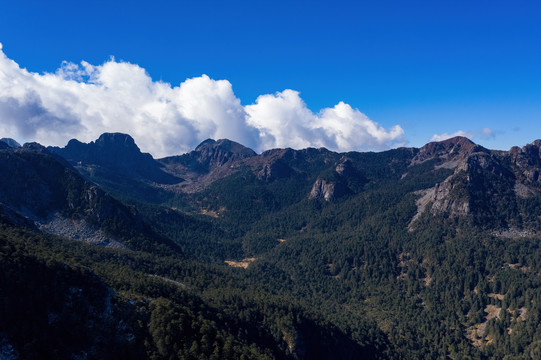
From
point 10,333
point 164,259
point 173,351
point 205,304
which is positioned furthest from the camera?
point 164,259

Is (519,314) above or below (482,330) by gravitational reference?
above

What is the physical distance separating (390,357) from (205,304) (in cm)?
9961

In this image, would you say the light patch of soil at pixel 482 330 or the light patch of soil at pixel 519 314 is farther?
the light patch of soil at pixel 519 314

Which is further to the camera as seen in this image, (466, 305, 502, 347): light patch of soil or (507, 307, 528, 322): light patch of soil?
(507, 307, 528, 322): light patch of soil

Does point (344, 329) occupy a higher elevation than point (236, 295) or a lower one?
lower

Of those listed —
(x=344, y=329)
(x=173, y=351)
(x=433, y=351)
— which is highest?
(x=173, y=351)

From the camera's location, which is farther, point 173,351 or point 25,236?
point 25,236

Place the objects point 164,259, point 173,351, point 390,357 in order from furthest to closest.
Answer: point 164,259 → point 390,357 → point 173,351

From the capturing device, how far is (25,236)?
145 meters

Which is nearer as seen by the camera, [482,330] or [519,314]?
[519,314]

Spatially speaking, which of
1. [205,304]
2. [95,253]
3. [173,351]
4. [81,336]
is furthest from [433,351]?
[95,253]

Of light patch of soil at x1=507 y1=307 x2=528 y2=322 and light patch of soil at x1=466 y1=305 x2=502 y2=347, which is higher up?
light patch of soil at x1=507 y1=307 x2=528 y2=322

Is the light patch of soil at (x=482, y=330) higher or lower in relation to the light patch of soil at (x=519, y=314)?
lower

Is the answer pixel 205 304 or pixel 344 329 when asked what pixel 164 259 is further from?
pixel 344 329
